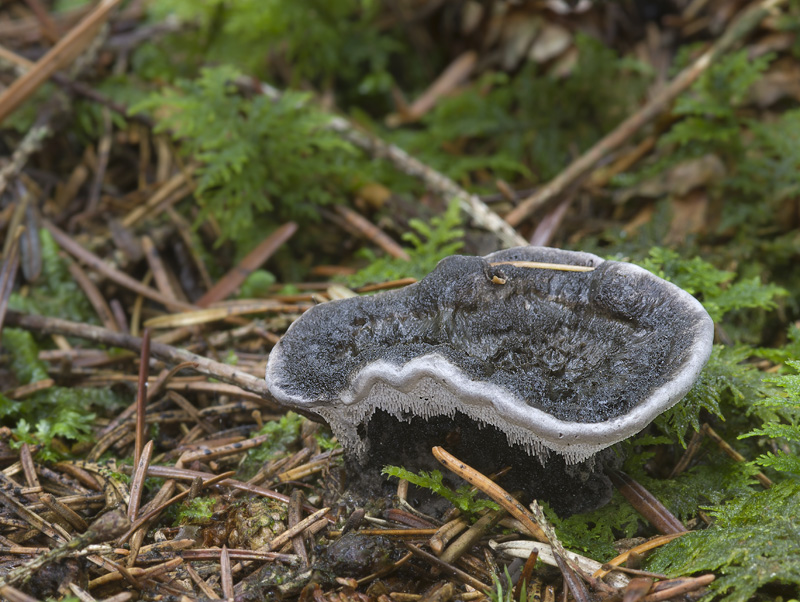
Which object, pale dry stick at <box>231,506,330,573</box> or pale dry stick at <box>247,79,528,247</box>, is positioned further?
pale dry stick at <box>247,79,528,247</box>

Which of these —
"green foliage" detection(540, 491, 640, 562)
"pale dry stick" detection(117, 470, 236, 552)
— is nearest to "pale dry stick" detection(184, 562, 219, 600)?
"pale dry stick" detection(117, 470, 236, 552)

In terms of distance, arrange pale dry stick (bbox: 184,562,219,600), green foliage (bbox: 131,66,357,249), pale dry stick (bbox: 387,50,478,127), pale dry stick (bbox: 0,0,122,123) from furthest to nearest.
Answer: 1. pale dry stick (bbox: 387,50,478,127)
2. pale dry stick (bbox: 0,0,122,123)
3. green foliage (bbox: 131,66,357,249)
4. pale dry stick (bbox: 184,562,219,600)

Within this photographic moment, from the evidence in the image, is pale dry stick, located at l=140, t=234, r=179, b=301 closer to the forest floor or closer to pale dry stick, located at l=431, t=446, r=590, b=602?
the forest floor

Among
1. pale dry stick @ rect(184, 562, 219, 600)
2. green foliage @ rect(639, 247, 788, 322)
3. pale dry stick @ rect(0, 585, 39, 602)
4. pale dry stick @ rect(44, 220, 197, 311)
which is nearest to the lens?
pale dry stick @ rect(0, 585, 39, 602)

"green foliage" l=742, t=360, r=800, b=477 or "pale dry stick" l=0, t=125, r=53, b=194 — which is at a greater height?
Answer: "pale dry stick" l=0, t=125, r=53, b=194

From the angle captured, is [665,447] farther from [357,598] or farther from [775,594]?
[357,598]

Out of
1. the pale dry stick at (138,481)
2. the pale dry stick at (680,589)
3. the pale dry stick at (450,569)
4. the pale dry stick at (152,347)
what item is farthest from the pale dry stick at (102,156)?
the pale dry stick at (680,589)

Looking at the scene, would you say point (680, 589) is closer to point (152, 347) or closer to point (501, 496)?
point (501, 496)
